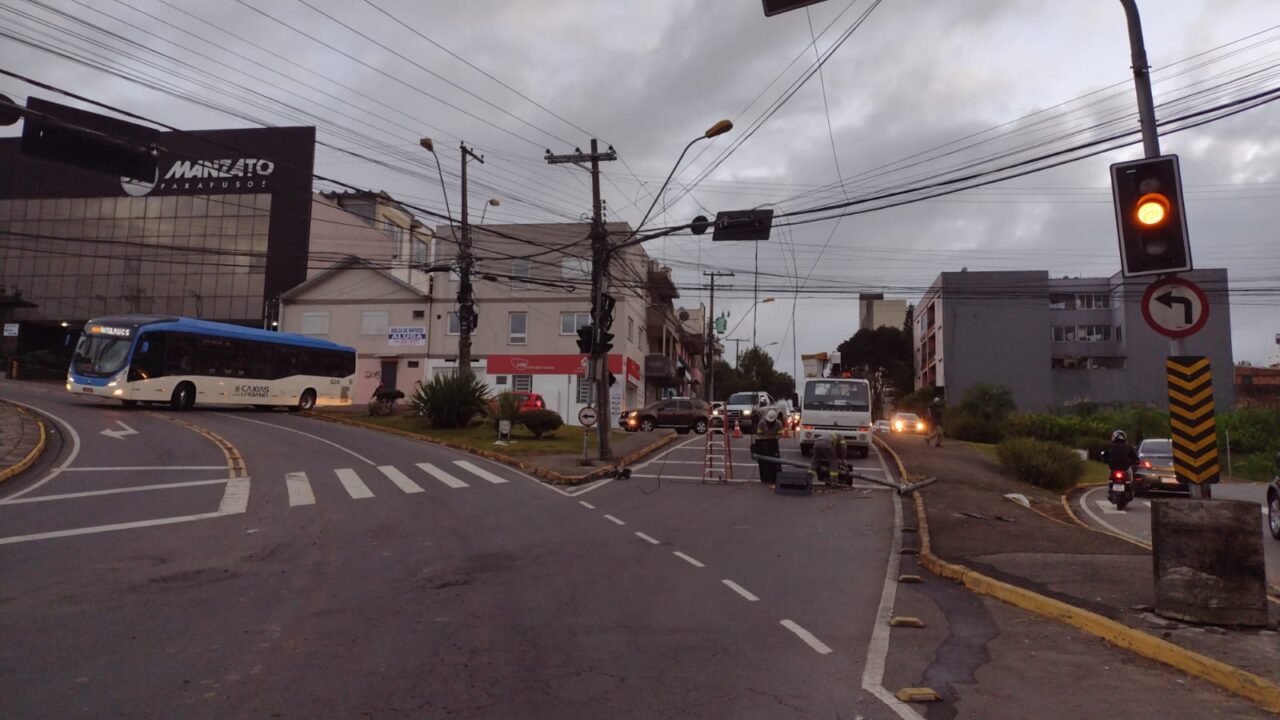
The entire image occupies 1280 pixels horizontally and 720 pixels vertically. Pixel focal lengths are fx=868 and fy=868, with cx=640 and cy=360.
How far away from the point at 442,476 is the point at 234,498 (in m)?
4.99

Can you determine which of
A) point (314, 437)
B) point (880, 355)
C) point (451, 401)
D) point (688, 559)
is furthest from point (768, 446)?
point (880, 355)

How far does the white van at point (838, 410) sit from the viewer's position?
24.3 meters

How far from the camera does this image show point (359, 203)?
2611 inches

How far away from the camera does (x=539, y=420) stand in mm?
27859

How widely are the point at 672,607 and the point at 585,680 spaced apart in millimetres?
2252

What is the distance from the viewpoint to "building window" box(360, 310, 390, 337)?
48.7 m

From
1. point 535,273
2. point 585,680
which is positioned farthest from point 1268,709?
point 535,273

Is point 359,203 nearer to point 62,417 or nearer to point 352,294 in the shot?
point 352,294

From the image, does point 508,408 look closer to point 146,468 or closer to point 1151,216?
point 146,468

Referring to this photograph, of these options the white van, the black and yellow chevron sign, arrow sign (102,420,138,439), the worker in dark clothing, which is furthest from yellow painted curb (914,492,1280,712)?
arrow sign (102,420,138,439)

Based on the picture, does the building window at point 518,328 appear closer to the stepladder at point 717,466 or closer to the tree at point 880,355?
the stepladder at point 717,466

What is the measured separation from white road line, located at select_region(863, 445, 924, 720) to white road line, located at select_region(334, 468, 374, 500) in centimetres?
893

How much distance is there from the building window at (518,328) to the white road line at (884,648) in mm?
38249

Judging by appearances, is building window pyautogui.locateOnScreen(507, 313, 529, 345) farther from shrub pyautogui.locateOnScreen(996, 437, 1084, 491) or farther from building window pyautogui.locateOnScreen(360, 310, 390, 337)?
shrub pyautogui.locateOnScreen(996, 437, 1084, 491)
